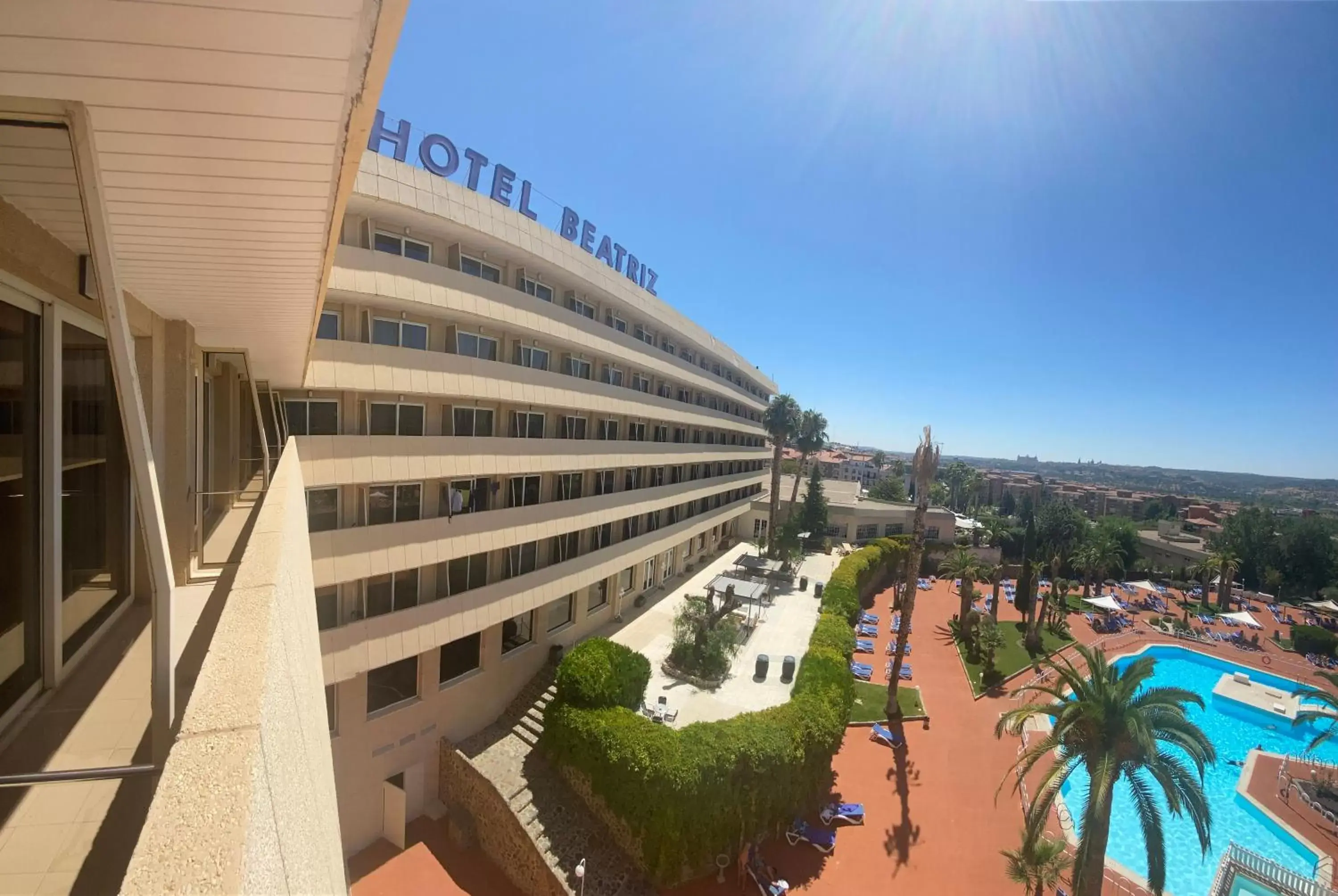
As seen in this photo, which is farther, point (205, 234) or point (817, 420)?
point (817, 420)

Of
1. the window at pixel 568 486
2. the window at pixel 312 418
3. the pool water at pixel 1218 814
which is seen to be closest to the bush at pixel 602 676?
the window at pixel 568 486

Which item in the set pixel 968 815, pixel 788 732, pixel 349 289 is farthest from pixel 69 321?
pixel 968 815

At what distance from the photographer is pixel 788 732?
16.5 metres

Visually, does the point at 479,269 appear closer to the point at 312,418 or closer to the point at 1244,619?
the point at 312,418

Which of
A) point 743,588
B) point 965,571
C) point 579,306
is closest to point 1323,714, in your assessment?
point 965,571

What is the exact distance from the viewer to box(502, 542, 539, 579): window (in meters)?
18.9

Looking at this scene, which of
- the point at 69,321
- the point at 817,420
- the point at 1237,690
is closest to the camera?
the point at 69,321

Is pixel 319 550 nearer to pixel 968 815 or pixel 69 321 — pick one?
pixel 69 321

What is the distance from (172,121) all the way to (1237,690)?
5051 cm

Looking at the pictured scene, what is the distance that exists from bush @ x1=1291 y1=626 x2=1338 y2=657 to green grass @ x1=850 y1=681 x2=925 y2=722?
121ft

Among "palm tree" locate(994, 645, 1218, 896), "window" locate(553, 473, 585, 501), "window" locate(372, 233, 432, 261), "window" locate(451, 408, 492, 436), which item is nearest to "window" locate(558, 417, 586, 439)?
"window" locate(553, 473, 585, 501)

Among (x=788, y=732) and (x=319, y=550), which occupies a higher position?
(x=319, y=550)

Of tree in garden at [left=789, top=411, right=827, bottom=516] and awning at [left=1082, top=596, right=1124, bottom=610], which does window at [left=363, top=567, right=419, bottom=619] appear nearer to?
tree in garden at [left=789, top=411, right=827, bottom=516]

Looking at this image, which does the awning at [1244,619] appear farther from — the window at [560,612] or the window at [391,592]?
the window at [391,592]
